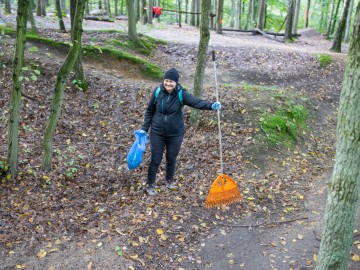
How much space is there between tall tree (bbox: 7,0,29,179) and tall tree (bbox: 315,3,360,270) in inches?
191

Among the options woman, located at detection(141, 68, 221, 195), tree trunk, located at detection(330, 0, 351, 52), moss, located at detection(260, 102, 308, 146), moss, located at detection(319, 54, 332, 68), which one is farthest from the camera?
tree trunk, located at detection(330, 0, 351, 52)

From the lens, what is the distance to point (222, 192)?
6.13m

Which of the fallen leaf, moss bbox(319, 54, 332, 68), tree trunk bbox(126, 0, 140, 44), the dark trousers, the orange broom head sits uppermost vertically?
tree trunk bbox(126, 0, 140, 44)

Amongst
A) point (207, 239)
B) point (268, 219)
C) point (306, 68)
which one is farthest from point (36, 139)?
point (306, 68)

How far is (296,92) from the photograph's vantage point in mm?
12320

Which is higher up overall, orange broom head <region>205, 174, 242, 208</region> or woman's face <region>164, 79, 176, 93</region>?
woman's face <region>164, 79, 176, 93</region>

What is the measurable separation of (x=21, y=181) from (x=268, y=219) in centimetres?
452

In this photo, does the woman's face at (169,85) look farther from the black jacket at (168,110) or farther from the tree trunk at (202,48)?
the tree trunk at (202,48)

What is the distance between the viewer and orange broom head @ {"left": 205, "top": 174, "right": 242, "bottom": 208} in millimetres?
6043

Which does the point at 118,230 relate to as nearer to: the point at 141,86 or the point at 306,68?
the point at 141,86

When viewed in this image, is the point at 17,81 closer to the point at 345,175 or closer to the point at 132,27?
the point at 345,175

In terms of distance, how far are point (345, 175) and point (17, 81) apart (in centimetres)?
519

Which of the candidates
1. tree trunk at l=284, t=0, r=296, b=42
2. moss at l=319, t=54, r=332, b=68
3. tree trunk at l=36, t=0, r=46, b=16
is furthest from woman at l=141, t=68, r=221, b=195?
tree trunk at l=36, t=0, r=46, b=16

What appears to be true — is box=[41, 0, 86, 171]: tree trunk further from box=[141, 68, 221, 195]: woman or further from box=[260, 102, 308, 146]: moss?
box=[260, 102, 308, 146]: moss
